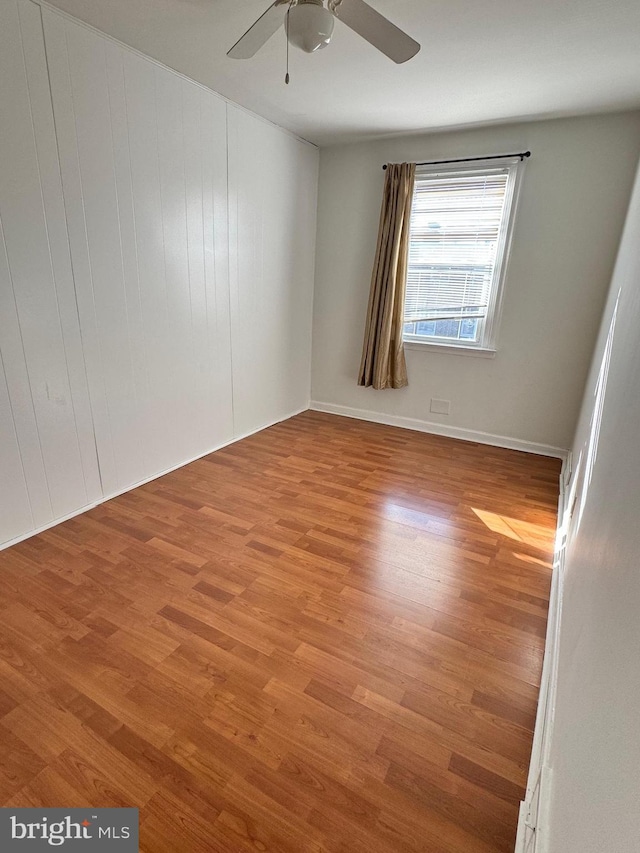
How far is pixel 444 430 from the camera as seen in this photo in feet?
13.1

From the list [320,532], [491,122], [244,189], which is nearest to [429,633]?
[320,532]

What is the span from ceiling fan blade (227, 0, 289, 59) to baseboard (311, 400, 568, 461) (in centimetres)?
304

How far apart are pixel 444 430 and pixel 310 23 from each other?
314cm

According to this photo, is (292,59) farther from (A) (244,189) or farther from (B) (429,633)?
(B) (429,633)

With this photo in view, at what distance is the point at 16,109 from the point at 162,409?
1.69 metres

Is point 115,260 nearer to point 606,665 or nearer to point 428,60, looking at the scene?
point 428,60

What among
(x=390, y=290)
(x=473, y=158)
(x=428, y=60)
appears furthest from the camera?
(x=390, y=290)

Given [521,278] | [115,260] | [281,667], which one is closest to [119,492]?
[115,260]

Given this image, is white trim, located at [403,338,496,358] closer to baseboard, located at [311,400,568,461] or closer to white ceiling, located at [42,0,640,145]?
baseboard, located at [311,400,568,461]

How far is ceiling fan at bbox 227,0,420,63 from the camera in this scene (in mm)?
1521

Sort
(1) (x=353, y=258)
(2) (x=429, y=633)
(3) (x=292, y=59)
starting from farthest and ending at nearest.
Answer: (1) (x=353, y=258) < (3) (x=292, y=59) < (2) (x=429, y=633)

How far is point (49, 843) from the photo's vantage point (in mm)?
1062

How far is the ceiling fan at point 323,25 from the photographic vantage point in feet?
4.99

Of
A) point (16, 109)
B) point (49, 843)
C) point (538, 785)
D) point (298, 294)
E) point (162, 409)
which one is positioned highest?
point (16, 109)
